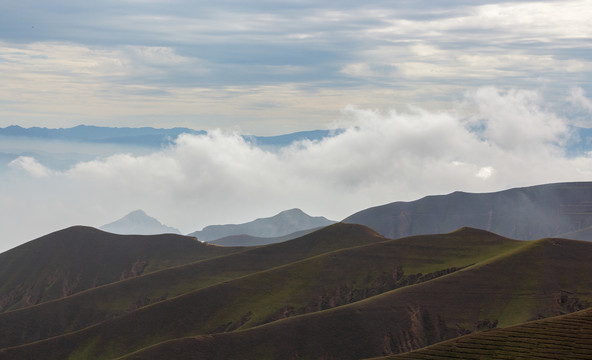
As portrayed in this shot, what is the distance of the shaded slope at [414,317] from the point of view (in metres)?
162

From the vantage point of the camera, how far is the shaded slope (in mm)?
162150

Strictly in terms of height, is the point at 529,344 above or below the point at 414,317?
below

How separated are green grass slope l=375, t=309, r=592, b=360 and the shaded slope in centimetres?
5104

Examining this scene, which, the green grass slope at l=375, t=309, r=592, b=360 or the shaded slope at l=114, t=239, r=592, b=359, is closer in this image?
the green grass slope at l=375, t=309, r=592, b=360

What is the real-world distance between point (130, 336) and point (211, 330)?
22.2 m

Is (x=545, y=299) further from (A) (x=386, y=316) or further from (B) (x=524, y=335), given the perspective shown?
(B) (x=524, y=335)

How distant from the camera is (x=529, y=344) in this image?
113m

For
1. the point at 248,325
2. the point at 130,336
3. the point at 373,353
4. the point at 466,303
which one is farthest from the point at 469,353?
the point at 130,336

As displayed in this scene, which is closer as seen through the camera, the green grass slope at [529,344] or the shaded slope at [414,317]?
the green grass slope at [529,344]

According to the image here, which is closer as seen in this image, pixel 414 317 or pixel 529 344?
pixel 529 344

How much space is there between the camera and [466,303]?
18100cm

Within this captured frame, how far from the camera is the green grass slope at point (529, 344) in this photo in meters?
110

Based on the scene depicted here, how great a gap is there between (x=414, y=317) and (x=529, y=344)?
6381 centimetres

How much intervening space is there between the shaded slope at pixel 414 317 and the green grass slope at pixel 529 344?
167 feet
